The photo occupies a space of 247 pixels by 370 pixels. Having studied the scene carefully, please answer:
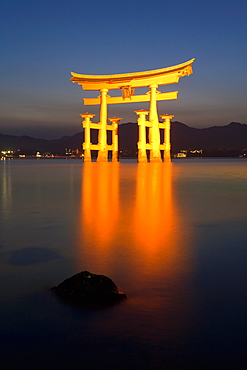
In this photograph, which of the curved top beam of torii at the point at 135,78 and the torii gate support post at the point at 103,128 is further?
the torii gate support post at the point at 103,128

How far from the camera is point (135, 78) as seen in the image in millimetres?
41812

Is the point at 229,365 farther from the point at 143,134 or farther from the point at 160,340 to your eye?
the point at 143,134

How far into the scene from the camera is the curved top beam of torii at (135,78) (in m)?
38.1

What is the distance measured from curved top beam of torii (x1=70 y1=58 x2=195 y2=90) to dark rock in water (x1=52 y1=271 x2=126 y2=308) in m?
36.8

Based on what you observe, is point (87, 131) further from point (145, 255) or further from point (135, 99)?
point (145, 255)

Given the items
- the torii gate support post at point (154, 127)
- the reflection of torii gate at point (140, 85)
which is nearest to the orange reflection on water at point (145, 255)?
the reflection of torii gate at point (140, 85)

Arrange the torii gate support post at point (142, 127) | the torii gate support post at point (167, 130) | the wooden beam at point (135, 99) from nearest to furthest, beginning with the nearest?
the wooden beam at point (135, 99)
the torii gate support post at point (142, 127)
the torii gate support post at point (167, 130)

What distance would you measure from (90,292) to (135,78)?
4094 centimetres

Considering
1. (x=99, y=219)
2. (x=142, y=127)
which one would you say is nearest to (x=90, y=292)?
(x=99, y=219)

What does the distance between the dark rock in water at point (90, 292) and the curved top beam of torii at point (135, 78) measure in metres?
36.8

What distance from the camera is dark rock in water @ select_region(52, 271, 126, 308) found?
3.02 meters

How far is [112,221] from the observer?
283 inches

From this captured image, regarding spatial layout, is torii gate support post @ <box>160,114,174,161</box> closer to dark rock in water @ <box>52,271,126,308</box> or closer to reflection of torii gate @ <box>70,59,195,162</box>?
reflection of torii gate @ <box>70,59,195,162</box>

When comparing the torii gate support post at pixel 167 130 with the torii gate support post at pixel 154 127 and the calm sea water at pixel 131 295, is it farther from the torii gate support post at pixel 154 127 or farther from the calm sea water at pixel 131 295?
the calm sea water at pixel 131 295
